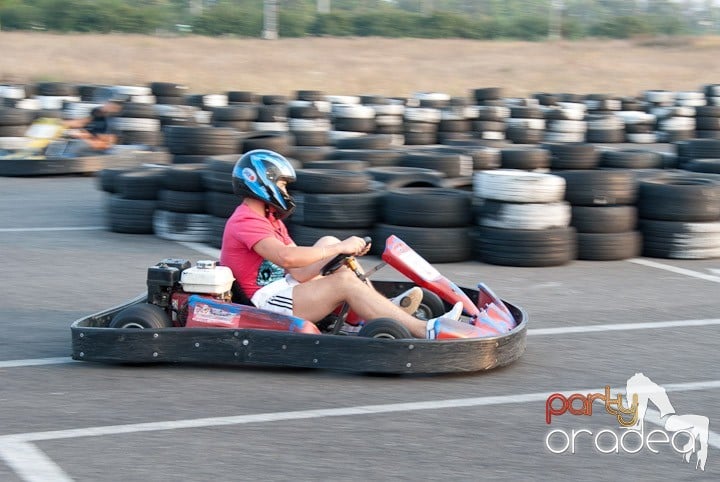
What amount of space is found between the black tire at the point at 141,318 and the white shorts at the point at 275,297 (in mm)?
461

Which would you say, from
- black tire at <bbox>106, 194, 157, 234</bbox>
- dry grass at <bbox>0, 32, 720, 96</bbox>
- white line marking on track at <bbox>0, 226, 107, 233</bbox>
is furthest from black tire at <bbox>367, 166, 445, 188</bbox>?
dry grass at <bbox>0, 32, 720, 96</bbox>

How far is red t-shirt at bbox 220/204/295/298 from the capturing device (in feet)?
16.9

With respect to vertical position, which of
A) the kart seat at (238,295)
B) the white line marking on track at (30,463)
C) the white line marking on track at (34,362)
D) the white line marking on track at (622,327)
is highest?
the kart seat at (238,295)

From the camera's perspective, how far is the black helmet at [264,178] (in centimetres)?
516

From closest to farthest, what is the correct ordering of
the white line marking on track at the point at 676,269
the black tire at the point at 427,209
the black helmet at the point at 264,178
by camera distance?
the black helmet at the point at 264,178
the white line marking on track at the point at 676,269
the black tire at the point at 427,209

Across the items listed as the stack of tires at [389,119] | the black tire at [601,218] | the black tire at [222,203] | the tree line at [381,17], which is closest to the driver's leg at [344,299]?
the black tire at [222,203]

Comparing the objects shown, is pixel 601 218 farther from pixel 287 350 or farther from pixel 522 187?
pixel 287 350

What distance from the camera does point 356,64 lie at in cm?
3297

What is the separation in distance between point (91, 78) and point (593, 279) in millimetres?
22993

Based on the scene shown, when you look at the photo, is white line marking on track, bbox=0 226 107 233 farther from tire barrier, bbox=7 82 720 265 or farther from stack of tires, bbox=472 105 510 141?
stack of tires, bbox=472 105 510 141

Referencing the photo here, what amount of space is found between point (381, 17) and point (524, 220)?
33.8 meters

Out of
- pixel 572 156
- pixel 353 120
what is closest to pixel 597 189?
pixel 572 156

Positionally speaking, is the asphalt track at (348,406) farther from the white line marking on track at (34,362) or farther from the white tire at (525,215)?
the white tire at (525,215)

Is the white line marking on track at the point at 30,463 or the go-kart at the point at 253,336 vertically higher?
the go-kart at the point at 253,336
